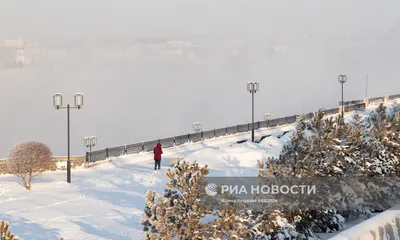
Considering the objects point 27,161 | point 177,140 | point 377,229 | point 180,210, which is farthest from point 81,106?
point 377,229

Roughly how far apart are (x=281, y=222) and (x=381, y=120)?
34.8 feet

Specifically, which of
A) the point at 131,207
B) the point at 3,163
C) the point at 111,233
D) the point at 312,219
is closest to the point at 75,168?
the point at 3,163

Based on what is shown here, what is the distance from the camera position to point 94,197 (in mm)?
21156

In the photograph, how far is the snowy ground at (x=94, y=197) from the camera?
1634 cm

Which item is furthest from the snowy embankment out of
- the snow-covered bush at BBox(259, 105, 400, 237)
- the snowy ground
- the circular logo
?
the snow-covered bush at BBox(259, 105, 400, 237)

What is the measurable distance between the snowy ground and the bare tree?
50 centimetres

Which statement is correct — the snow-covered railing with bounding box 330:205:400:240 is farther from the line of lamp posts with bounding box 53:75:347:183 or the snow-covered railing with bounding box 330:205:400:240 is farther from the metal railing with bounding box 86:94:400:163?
the metal railing with bounding box 86:94:400:163

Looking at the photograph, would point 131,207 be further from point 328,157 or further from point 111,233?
point 328,157

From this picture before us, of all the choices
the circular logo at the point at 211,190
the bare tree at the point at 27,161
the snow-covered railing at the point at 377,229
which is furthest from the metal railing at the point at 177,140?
the snow-covered railing at the point at 377,229

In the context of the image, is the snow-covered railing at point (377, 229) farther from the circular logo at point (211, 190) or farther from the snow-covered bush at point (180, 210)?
the circular logo at point (211, 190)

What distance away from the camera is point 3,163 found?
31.6 metres

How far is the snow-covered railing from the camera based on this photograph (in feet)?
17.4

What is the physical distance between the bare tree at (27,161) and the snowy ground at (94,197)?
0.50m

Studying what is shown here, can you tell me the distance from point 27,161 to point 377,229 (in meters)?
23.1
